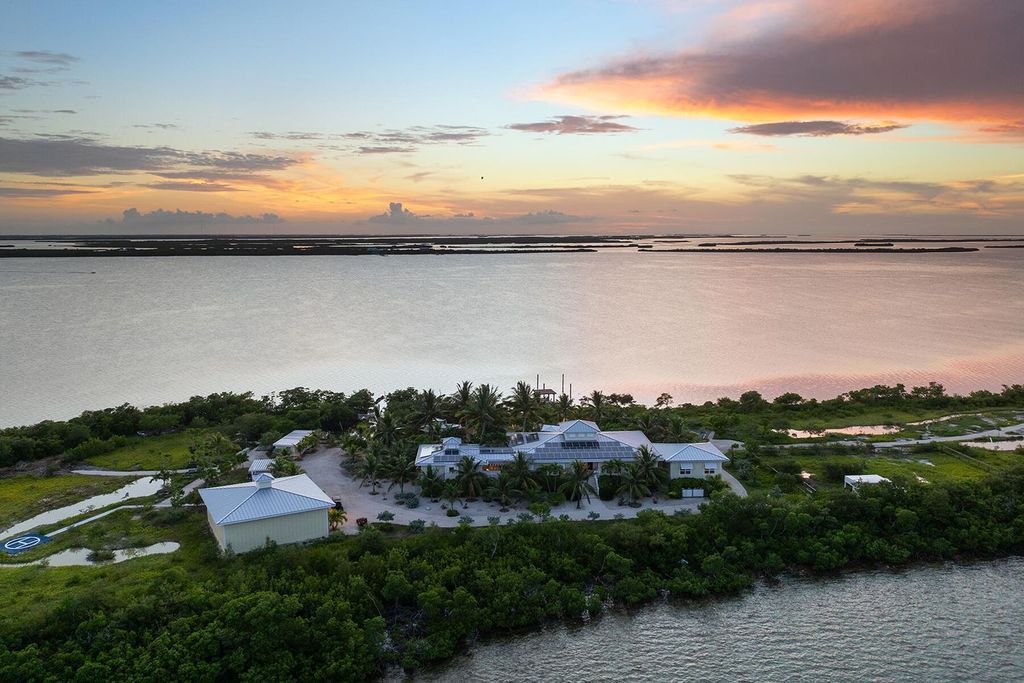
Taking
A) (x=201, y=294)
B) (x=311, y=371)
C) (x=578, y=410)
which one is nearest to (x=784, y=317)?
(x=578, y=410)

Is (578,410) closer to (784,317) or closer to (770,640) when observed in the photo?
(770,640)

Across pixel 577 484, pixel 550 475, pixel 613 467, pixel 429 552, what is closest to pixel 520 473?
pixel 550 475

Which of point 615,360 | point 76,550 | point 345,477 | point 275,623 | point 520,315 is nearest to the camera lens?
point 275,623

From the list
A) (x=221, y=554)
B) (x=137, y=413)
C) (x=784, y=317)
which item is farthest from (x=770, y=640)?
(x=784, y=317)

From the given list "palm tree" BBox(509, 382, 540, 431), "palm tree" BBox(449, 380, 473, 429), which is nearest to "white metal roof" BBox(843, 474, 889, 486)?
Result: "palm tree" BBox(509, 382, 540, 431)

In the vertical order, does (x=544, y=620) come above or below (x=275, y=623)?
below

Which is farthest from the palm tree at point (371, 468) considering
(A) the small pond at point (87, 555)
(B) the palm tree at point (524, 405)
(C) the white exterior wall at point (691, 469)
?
(C) the white exterior wall at point (691, 469)

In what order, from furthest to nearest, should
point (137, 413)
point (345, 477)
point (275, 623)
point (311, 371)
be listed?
point (311, 371)
point (137, 413)
point (345, 477)
point (275, 623)

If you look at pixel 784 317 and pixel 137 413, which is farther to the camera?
pixel 784 317
